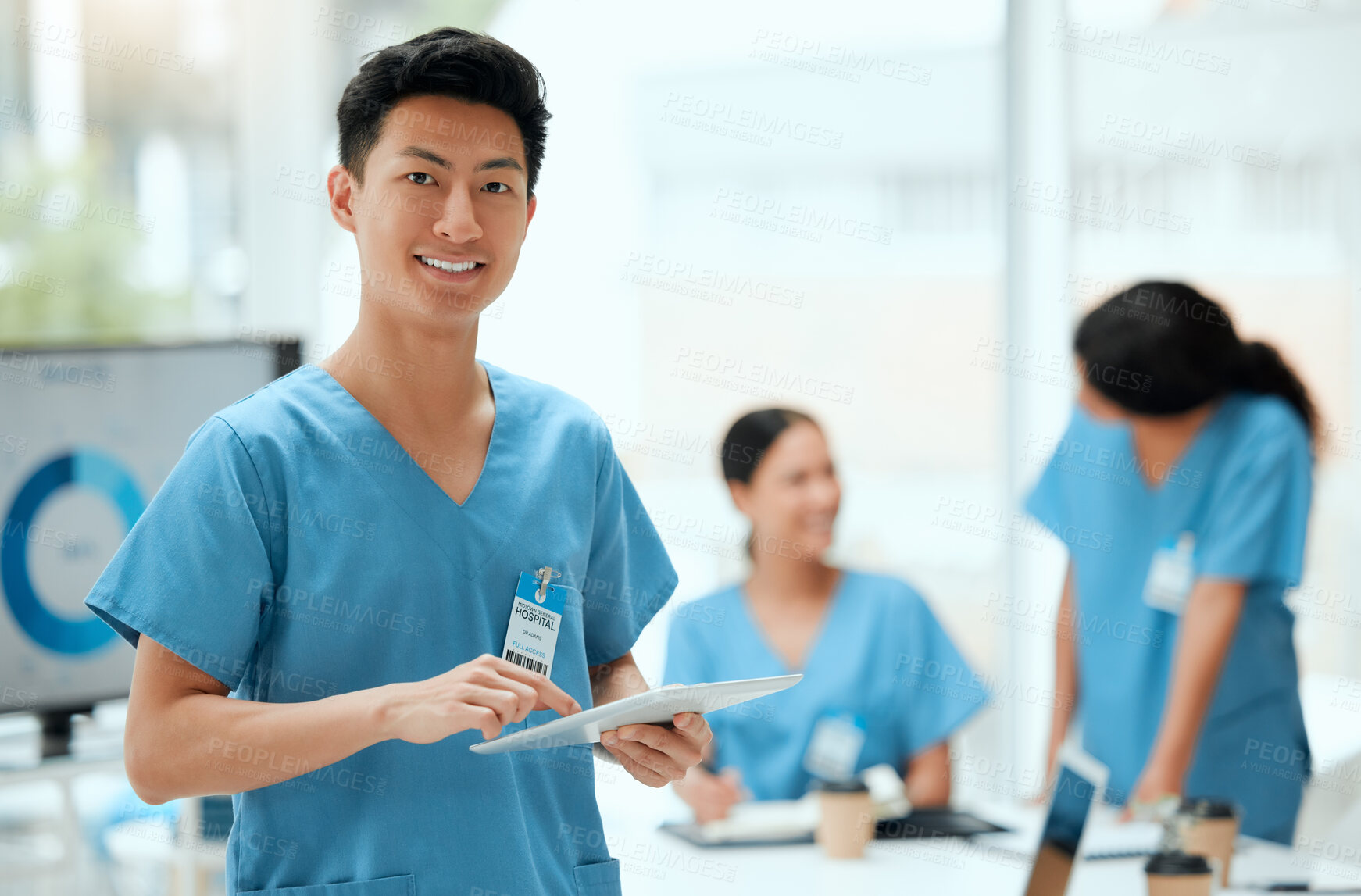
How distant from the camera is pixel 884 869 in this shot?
79.7 inches

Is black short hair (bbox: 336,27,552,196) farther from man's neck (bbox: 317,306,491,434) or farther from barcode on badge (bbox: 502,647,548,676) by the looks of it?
barcode on badge (bbox: 502,647,548,676)

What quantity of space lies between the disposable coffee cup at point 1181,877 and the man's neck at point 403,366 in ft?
3.98

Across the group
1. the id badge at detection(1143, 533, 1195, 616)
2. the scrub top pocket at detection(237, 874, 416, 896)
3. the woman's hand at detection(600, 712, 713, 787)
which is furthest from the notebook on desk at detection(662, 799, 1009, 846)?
the scrub top pocket at detection(237, 874, 416, 896)

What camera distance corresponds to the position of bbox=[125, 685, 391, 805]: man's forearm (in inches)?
34.7

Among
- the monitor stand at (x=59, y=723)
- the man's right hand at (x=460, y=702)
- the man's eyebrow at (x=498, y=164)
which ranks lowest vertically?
the monitor stand at (x=59, y=723)

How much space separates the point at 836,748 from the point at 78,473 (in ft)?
5.18

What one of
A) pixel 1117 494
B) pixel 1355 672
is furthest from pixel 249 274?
pixel 1355 672

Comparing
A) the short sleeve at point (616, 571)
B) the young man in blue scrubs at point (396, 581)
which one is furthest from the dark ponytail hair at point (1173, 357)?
the young man in blue scrubs at point (396, 581)

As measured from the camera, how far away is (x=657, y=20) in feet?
11.8

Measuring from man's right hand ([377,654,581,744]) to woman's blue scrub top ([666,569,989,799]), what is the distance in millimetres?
1661

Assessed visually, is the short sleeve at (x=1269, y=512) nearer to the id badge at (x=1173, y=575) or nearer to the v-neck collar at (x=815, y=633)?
the id badge at (x=1173, y=575)

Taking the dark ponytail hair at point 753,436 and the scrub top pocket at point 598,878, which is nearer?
the scrub top pocket at point 598,878

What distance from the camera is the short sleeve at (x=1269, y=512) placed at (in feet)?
8.42

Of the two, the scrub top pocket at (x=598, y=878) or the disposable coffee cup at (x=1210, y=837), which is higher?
the scrub top pocket at (x=598, y=878)
